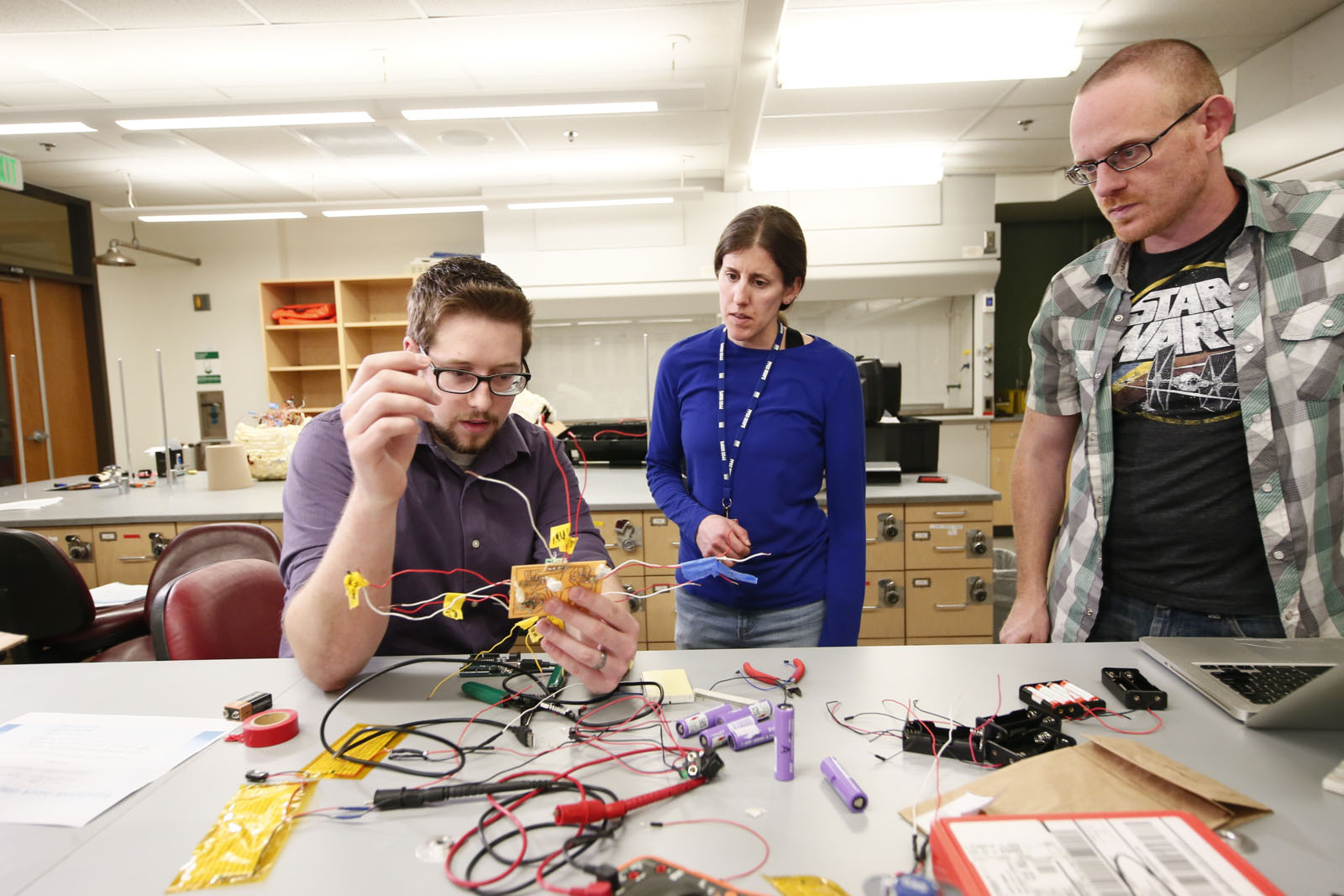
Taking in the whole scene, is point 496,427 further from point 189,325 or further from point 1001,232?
point 189,325

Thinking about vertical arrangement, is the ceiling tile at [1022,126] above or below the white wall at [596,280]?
above

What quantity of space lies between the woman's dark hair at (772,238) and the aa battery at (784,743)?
100cm

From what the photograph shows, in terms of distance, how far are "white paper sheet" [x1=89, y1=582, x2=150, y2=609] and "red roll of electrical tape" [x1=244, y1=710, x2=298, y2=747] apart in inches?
73.8

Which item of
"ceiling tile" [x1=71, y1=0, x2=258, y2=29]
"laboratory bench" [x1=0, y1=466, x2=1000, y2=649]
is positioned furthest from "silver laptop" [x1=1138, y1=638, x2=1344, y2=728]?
"ceiling tile" [x1=71, y1=0, x2=258, y2=29]

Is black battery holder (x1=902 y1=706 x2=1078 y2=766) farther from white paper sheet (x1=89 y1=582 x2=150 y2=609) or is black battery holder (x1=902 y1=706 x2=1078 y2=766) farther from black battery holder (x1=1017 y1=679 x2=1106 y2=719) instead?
white paper sheet (x1=89 y1=582 x2=150 y2=609)

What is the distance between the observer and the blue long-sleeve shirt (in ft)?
5.00

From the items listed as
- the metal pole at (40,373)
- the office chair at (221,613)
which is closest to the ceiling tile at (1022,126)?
the office chair at (221,613)

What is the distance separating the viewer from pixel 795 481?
1539mm

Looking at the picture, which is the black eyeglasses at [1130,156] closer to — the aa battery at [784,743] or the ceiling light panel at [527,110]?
the aa battery at [784,743]

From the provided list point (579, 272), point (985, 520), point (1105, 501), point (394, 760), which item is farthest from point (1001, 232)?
point (394, 760)

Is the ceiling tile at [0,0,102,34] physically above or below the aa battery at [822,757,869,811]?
above

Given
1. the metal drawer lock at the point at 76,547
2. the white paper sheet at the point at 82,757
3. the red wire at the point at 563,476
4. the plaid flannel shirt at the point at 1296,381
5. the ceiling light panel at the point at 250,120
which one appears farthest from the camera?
the ceiling light panel at the point at 250,120

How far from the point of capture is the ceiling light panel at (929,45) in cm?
341

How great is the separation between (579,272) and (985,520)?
3.79 m
